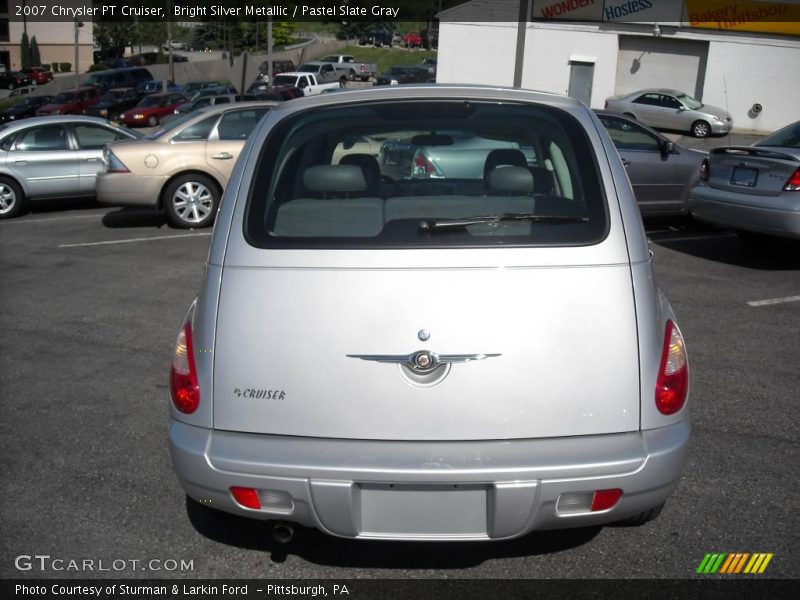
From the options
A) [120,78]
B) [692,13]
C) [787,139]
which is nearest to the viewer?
[787,139]

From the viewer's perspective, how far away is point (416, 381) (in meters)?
2.83

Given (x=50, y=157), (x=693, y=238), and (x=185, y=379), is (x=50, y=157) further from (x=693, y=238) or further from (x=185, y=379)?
(x=185, y=379)

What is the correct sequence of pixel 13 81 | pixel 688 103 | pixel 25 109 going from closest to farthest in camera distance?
pixel 688 103 → pixel 25 109 → pixel 13 81

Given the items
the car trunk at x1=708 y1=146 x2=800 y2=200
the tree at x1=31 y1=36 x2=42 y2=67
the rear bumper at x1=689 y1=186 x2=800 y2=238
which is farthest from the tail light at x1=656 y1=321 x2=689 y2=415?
the tree at x1=31 y1=36 x2=42 y2=67

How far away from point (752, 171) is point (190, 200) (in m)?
6.82

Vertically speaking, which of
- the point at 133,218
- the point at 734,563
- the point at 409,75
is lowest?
the point at 133,218

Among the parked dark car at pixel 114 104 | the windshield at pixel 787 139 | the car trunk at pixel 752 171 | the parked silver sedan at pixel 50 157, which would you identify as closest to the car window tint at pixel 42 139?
the parked silver sedan at pixel 50 157

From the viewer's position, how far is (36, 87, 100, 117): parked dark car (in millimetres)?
38531

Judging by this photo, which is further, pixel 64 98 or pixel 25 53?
pixel 25 53

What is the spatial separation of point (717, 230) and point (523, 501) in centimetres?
901

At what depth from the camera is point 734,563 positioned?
11.2 ft

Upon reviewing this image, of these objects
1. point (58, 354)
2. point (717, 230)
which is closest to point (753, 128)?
point (717, 230)

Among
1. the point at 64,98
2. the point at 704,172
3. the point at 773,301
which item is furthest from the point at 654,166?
the point at 64,98

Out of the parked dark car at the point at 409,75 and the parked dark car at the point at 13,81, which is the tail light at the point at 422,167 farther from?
the parked dark car at the point at 13,81
